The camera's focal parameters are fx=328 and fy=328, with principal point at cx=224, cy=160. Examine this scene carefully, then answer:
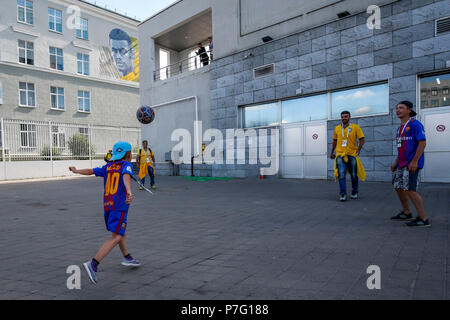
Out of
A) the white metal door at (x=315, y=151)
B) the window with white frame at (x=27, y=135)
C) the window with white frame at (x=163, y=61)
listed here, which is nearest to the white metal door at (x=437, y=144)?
the white metal door at (x=315, y=151)

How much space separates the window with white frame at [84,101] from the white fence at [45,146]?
31.1 feet

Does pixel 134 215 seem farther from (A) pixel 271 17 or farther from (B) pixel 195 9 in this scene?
(B) pixel 195 9

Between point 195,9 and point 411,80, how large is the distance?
12.3m

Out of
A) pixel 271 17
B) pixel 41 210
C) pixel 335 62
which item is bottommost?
pixel 41 210

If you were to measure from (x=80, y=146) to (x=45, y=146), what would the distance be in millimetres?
2012

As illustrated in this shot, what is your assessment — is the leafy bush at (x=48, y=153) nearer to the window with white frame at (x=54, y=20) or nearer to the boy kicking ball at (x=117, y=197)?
the window with white frame at (x=54, y=20)

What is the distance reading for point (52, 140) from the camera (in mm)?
19750

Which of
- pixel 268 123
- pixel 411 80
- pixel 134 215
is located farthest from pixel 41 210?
pixel 411 80

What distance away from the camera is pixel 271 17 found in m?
14.5

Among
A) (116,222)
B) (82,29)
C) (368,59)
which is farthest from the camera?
(82,29)

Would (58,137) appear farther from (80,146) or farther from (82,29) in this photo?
(82,29)

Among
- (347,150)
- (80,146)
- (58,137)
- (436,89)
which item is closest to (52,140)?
(58,137)

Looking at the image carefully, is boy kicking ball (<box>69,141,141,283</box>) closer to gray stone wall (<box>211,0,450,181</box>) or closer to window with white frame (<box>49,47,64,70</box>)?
gray stone wall (<box>211,0,450,181</box>)

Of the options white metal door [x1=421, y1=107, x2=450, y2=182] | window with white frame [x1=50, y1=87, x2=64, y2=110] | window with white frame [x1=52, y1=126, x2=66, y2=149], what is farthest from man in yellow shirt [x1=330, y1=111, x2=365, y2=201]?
window with white frame [x1=50, y1=87, x2=64, y2=110]
